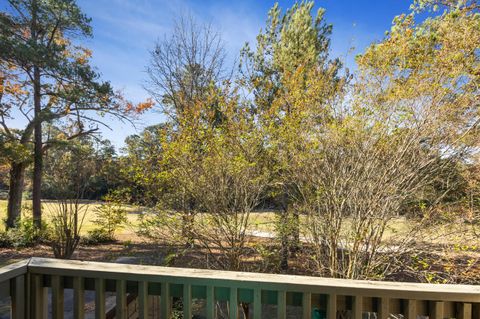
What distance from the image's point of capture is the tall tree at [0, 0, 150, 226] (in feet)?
24.7

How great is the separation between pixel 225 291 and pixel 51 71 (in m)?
9.09

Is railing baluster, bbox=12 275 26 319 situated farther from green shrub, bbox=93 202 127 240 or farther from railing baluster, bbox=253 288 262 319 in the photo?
green shrub, bbox=93 202 127 240

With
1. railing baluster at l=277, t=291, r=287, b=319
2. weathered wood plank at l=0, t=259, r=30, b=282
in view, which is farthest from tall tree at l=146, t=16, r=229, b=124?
→ railing baluster at l=277, t=291, r=287, b=319

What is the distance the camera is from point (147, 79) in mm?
8500

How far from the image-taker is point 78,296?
127 centimetres

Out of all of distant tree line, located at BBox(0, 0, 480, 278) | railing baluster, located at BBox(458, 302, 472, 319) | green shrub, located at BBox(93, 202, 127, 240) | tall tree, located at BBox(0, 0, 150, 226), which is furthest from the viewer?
tall tree, located at BBox(0, 0, 150, 226)

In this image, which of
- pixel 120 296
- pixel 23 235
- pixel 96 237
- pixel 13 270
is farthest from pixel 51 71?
pixel 120 296

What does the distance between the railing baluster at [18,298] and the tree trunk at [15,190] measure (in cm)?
902

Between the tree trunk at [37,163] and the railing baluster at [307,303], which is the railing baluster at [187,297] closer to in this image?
the railing baluster at [307,303]

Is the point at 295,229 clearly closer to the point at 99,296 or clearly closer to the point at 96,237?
the point at 99,296

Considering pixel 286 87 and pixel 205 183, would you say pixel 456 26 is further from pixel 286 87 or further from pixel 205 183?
pixel 205 183

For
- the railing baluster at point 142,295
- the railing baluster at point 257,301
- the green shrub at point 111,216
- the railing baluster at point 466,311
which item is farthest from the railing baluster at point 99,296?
the green shrub at point 111,216

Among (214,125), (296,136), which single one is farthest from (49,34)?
(296,136)

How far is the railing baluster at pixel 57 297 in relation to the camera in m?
1.27
